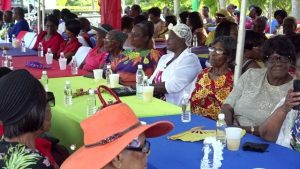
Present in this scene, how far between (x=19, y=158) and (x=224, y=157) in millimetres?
1007

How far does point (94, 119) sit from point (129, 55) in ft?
11.5

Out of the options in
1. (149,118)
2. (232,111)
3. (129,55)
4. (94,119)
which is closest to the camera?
(94,119)

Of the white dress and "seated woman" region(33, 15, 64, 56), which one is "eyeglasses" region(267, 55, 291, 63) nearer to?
the white dress

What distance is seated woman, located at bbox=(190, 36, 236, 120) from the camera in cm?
378

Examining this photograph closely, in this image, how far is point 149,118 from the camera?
10.4ft

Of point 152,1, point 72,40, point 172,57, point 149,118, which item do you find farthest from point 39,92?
point 152,1

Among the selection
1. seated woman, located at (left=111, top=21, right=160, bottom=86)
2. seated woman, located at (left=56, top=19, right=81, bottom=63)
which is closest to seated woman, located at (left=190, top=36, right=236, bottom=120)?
seated woman, located at (left=111, top=21, right=160, bottom=86)

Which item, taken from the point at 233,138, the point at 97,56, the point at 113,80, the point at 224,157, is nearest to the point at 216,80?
the point at 113,80

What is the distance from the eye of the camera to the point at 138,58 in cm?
503

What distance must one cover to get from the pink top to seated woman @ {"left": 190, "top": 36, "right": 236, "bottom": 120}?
2061 millimetres

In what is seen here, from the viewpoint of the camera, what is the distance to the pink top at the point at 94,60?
5797 millimetres

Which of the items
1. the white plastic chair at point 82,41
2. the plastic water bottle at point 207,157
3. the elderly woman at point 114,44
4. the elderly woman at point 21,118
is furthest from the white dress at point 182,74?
the white plastic chair at point 82,41

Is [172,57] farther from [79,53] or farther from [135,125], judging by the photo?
[135,125]

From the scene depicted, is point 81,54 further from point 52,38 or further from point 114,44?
point 52,38
